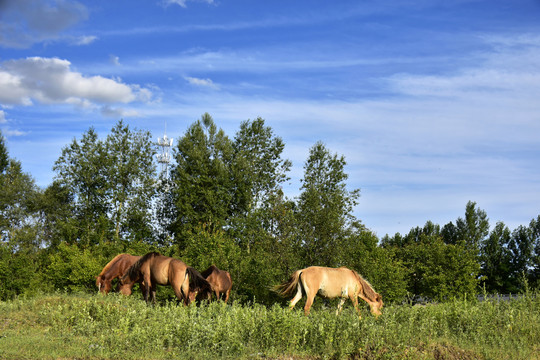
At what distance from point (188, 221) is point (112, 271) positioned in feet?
83.4

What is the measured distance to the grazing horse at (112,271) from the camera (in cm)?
1948

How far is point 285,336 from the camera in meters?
9.90

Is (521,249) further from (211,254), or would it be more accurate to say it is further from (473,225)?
(211,254)

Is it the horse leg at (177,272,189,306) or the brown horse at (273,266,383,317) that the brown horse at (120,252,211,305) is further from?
the brown horse at (273,266,383,317)

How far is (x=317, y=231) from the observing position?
22.3 meters

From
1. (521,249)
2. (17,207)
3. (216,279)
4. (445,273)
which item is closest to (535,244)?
(521,249)

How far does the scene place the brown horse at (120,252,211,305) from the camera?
1748 cm

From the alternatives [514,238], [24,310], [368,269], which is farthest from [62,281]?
[514,238]

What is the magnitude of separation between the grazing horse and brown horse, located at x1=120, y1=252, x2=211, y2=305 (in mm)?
1586

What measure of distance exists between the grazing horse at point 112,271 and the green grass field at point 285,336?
7390 millimetres

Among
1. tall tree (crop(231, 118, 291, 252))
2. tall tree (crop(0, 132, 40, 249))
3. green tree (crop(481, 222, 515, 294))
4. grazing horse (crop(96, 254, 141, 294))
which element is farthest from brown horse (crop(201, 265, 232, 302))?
green tree (crop(481, 222, 515, 294))

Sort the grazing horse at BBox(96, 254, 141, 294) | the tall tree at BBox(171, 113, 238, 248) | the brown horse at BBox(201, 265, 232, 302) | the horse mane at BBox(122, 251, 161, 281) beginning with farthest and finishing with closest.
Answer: the tall tree at BBox(171, 113, 238, 248) < the brown horse at BBox(201, 265, 232, 302) < the grazing horse at BBox(96, 254, 141, 294) < the horse mane at BBox(122, 251, 161, 281)

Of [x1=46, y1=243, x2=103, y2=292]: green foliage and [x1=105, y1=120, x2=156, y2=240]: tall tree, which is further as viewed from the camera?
[x1=105, y1=120, x2=156, y2=240]: tall tree

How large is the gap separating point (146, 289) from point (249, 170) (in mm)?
29026
